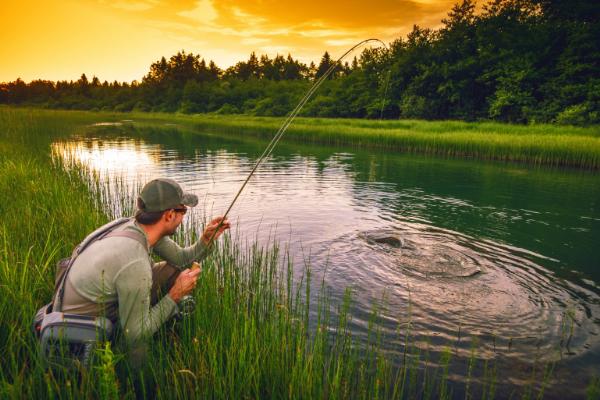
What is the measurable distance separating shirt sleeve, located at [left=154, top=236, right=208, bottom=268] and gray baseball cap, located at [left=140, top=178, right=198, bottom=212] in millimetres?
915

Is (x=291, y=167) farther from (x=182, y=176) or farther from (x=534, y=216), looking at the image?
(x=534, y=216)

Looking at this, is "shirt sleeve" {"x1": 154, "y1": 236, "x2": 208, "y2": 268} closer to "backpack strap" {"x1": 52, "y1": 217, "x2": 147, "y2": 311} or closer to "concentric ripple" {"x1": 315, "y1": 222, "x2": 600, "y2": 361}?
"backpack strap" {"x1": 52, "y1": 217, "x2": 147, "y2": 311}

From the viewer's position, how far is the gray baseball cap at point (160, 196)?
2770 mm

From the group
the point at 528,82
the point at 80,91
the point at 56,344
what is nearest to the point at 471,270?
the point at 56,344

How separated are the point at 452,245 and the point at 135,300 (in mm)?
6935

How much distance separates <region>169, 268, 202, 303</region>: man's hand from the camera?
2.90 meters

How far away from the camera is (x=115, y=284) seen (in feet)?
8.10

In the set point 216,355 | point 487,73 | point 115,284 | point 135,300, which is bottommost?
point 216,355

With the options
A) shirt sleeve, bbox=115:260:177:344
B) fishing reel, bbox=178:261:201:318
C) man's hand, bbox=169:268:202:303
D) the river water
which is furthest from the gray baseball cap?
the river water

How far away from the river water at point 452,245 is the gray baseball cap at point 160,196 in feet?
8.58

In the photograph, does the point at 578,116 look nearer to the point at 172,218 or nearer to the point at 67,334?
the point at 172,218

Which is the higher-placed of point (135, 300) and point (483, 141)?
point (483, 141)

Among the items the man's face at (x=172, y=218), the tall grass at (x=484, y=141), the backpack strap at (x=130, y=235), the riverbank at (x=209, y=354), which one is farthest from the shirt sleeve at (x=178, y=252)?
the tall grass at (x=484, y=141)

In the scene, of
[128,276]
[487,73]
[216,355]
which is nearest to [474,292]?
[216,355]
